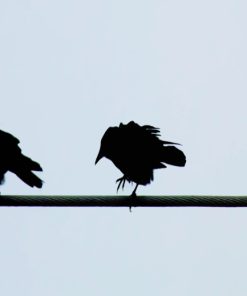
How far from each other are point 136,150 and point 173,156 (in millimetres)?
464

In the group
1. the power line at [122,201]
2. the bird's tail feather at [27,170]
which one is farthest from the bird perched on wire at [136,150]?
the power line at [122,201]

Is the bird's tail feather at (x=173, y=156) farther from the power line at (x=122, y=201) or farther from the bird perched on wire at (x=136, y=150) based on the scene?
the power line at (x=122, y=201)

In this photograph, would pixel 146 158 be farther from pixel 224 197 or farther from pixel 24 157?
pixel 224 197

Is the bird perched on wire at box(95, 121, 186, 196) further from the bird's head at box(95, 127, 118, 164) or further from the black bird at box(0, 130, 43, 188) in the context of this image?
the black bird at box(0, 130, 43, 188)

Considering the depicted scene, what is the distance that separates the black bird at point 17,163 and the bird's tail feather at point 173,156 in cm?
121

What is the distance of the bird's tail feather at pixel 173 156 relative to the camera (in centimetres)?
559

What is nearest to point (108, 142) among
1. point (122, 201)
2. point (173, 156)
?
point (173, 156)

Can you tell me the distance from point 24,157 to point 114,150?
1.02m

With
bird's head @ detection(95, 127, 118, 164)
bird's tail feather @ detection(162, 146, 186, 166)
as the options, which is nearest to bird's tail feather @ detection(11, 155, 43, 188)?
bird's head @ detection(95, 127, 118, 164)

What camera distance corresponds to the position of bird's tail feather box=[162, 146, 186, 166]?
5.59 m

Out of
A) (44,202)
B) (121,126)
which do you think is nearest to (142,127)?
(121,126)

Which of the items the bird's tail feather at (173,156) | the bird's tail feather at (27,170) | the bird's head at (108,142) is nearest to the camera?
the bird's tail feather at (27,170)

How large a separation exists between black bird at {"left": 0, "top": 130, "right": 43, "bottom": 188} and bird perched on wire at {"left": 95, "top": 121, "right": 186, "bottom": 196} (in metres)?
0.94

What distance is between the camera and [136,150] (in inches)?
235
